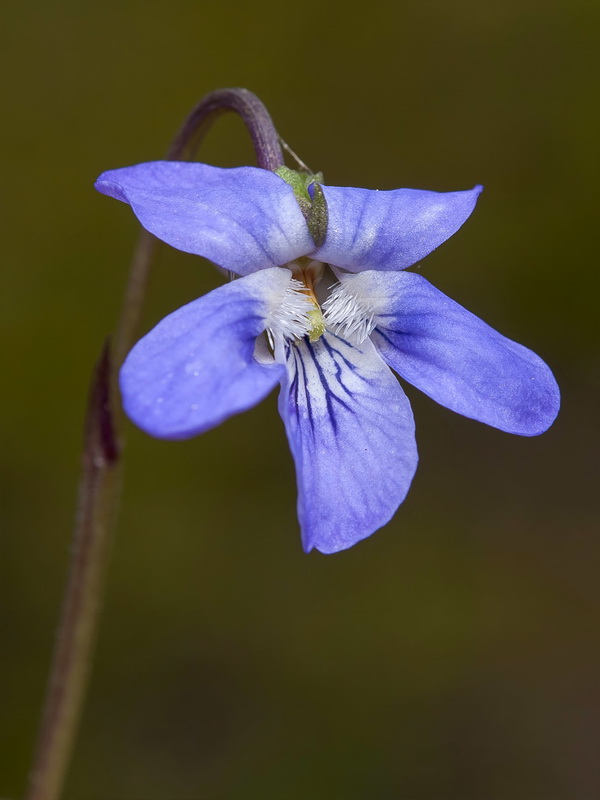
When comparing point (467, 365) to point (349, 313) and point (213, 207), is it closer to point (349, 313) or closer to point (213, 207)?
point (349, 313)

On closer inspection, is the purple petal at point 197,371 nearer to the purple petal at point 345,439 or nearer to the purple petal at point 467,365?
the purple petal at point 345,439

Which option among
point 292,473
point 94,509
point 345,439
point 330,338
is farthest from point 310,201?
point 292,473

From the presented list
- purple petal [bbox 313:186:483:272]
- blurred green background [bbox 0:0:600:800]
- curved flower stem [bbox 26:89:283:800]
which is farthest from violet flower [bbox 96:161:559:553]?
blurred green background [bbox 0:0:600:800]

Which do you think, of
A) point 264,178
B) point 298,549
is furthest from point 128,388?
point 298,549

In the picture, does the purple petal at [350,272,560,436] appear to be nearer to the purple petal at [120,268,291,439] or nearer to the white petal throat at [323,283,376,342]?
the white petal throat at [323,283,376,342]

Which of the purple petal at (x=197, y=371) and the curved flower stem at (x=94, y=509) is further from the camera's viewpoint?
the curved flower stem at (x=94, y=509)

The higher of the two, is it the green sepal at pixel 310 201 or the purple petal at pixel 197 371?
the green sepal at pixel 310 201

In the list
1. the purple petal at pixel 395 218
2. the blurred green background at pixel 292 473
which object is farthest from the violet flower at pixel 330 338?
the blurred green background at pixel 292 473

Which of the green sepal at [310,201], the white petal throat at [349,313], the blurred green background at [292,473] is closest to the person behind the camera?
the green sepal at [310,201]
